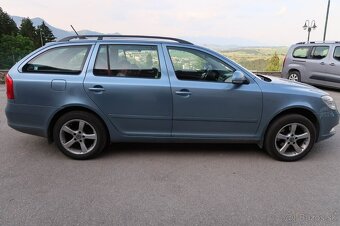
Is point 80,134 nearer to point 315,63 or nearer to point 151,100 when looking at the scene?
point 151,100

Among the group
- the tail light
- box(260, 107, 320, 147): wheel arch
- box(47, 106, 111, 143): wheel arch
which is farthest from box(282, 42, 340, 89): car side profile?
the tail light

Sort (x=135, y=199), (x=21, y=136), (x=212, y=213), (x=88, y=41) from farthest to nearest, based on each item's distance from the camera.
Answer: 1. (x=21, y=136)
2. (x=88, y=41)
3. (x=135, y=199)
4. (x=212, y=213)

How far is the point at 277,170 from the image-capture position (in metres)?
3.72

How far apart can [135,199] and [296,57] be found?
1006 centimetres

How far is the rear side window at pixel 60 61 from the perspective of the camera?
389cm

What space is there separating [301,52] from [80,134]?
31.8 feet

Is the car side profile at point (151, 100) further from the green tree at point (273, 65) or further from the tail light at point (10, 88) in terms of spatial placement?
the green tree at point (273, 65)

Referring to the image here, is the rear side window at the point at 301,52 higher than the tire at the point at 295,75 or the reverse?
higher

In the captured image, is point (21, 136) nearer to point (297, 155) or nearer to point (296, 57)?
point (297, 155)

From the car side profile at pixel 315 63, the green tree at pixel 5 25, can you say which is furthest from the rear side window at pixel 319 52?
the green tree at pixel 5 25

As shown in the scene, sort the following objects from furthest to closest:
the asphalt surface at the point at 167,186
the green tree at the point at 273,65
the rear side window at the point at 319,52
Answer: the green tree at the point at 273,65
the rear side window at the point at 319,52
the asphalt surface at the point at 167,186

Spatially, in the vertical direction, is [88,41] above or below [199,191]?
above

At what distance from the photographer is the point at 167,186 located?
10.7ft

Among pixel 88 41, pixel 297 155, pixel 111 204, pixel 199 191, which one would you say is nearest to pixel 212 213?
pixel 199 191
